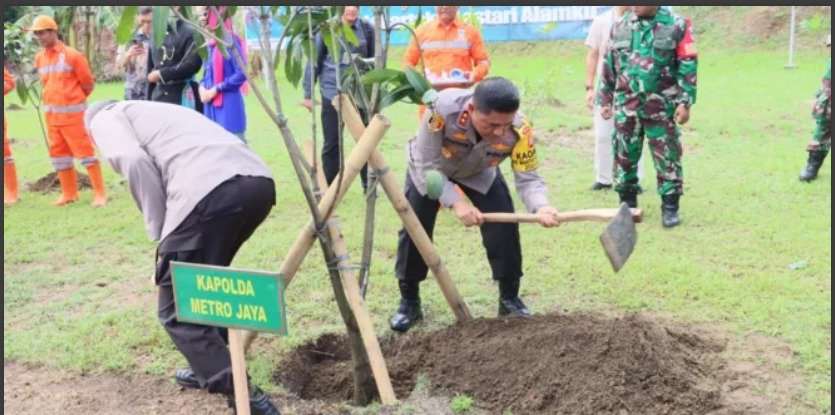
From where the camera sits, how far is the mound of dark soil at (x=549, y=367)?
3.55 meters

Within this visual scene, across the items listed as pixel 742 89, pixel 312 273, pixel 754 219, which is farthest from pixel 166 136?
pixel 742 89

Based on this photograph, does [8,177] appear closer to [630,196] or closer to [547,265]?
[547,265]

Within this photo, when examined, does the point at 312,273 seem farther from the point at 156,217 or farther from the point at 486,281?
the point at 156,217

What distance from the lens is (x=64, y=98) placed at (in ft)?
25.5

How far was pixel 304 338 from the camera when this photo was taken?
177 inches

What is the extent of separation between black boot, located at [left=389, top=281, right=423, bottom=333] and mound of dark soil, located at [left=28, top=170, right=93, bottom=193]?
18.0 ft

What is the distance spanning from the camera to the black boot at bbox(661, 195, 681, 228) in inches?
251

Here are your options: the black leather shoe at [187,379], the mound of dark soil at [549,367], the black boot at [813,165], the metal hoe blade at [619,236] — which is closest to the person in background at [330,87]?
the mound of dark soil at [549,367]

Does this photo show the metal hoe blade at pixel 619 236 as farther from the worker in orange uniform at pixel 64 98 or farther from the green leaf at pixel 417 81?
the worker in orange uniform at pixel 64 98

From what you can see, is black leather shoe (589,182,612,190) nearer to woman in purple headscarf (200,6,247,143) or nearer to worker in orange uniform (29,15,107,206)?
woman in purple headscarf (200,6,247,143)

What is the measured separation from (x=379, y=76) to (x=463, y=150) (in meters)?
0.85

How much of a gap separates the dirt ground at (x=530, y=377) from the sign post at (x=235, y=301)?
0.64 metres

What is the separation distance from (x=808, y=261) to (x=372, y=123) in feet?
10.9

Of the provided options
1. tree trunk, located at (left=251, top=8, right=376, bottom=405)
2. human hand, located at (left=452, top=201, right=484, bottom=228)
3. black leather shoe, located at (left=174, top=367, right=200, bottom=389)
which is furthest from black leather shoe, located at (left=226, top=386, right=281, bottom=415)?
human hand, located at (left=452, top=201, right=484, bottom=228)
